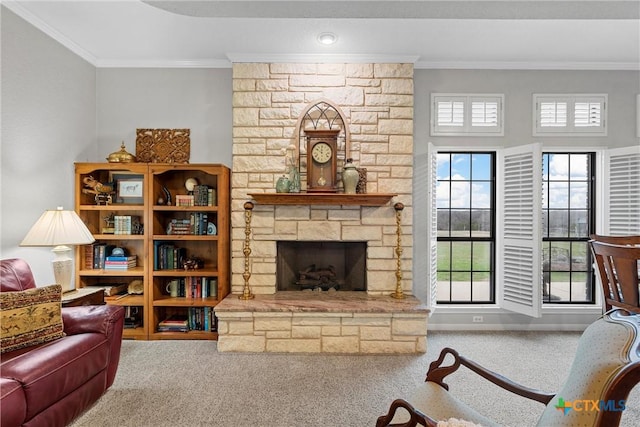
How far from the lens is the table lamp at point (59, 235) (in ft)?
8.56

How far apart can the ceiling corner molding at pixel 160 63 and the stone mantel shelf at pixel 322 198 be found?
5.27ft

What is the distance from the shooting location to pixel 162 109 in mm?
3697

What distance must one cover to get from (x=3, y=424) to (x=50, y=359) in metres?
0.35

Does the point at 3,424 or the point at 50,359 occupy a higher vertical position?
the point at 50,359

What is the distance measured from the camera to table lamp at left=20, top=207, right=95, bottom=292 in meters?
2.61

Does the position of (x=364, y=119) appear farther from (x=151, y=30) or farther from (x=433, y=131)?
(x=151, y=30)

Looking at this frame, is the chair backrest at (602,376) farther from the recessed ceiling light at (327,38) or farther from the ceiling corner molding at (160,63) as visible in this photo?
the ceiling corner molding at (160,63)

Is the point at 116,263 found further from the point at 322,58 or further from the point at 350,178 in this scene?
the point at 322,58

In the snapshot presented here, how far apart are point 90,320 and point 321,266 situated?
220 cm

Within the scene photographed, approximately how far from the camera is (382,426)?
4.61 ft

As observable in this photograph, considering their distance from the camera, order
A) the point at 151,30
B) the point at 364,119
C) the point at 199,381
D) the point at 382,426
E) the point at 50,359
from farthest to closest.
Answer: the point at 364,119, the point at 151,30, the point at 199,381, the point at 50,359, the point at 382,426

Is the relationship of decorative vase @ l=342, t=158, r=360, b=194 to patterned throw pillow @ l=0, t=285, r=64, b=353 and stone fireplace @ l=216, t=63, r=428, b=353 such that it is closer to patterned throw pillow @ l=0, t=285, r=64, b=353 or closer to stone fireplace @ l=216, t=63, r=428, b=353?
stone fireplace @ l=216, t=63, r=428, b=353

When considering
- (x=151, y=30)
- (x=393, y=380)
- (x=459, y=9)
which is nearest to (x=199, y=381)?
(x=393, y=380)

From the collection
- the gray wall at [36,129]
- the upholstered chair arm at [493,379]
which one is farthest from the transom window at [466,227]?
the gray wall at [36,129]
